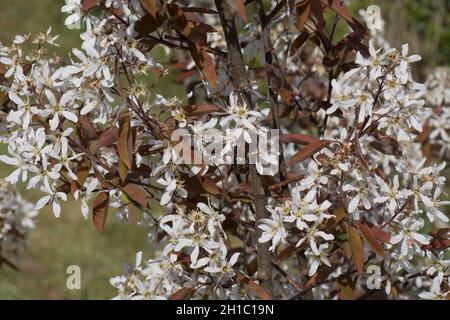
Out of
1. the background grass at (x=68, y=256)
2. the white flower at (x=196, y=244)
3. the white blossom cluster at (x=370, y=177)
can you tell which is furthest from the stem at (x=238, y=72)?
the background grass at (x=68, y=256)

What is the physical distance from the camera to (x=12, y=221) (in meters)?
2.61

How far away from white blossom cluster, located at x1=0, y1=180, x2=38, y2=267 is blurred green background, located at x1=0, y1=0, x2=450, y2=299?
0.92m

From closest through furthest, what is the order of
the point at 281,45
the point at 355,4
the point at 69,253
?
the point at 281,45, the point at 69,253, the point at 355,4

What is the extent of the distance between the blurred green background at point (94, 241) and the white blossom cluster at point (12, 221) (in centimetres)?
92

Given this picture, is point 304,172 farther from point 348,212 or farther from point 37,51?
point 37,51

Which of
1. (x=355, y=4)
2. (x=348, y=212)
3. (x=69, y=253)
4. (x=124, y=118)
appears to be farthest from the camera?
(x=355, y=4)

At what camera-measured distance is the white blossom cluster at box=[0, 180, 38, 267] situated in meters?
2.55

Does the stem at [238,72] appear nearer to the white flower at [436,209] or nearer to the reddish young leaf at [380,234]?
the reddish young leaf at [380,234]

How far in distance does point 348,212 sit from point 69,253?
2921mm

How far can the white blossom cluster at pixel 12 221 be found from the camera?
101 inches

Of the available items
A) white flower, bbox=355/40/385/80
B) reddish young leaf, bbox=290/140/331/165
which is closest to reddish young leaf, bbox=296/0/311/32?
white flower, bbox=355/40/385/80

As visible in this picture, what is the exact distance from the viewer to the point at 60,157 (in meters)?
1.66
